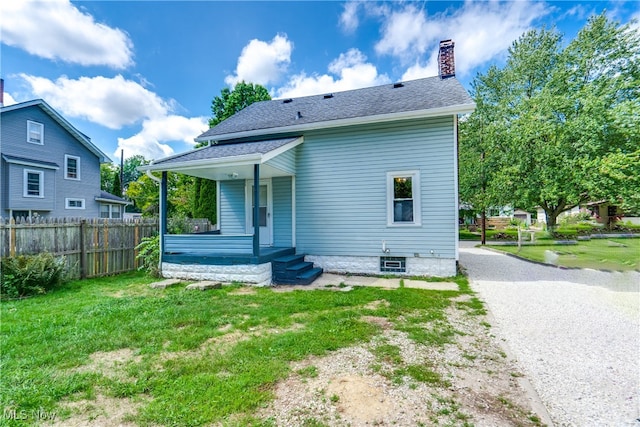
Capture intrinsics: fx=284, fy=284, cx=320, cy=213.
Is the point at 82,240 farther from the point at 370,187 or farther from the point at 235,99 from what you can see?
the point at 235,99

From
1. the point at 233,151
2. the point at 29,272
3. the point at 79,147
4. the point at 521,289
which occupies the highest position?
the point at 79,147

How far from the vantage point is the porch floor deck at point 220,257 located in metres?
7.18

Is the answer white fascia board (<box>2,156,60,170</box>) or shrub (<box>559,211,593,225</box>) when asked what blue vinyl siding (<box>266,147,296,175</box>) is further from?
shrub (<box>559,211,593,225</box>)

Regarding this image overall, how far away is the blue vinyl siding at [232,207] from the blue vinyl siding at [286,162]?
188 centimetres

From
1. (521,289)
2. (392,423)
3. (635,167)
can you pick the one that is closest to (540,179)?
(635,167)

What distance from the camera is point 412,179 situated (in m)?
7.92

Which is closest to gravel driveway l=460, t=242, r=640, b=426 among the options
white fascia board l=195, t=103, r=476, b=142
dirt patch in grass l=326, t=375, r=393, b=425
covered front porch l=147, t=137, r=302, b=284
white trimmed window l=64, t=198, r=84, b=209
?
dirt patch in grass l=326, t=375, r=393, b=425

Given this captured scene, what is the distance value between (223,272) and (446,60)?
9.99 meters

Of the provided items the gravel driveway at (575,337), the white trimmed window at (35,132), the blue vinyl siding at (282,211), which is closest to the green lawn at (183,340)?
the gravel driveway at (575,337)

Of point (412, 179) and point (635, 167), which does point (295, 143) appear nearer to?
point (412, 179)

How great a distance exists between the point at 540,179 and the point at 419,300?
14.6 metres

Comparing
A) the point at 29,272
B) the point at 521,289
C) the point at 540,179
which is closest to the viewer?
the point at 29,272

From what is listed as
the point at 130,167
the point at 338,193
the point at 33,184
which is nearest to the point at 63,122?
the point at 33,184

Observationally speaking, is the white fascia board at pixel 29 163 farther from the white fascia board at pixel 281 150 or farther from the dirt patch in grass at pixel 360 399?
the dirt patch in grass at pixel 360 399
